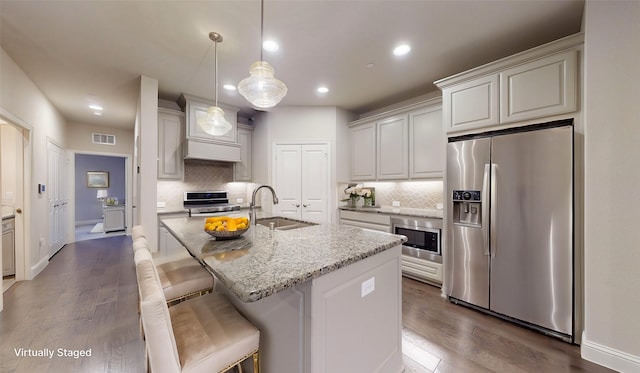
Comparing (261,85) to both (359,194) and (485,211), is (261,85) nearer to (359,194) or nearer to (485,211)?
(485,211)

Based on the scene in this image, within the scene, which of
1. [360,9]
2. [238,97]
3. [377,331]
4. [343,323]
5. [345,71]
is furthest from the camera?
[238,97]

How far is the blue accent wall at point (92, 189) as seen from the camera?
800 centimetres

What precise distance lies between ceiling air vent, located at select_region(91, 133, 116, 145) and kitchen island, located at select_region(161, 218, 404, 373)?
619 cm

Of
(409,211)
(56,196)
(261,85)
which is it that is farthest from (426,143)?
(56,196)

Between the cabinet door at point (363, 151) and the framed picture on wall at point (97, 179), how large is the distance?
915 cm

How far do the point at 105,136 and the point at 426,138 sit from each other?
24.1 ft

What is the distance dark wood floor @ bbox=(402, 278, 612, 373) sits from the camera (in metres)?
1.67

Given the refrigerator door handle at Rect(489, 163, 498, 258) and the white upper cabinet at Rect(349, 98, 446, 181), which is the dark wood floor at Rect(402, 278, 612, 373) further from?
the white upper cabinet at Rect(349, 98, 446, 181)

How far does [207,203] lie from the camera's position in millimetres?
4230

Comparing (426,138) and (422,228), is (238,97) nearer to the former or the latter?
(426,138)

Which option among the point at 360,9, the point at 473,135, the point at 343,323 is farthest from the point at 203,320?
the point at 473,135

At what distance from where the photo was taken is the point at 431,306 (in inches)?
98.3

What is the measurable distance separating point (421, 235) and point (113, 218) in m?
8.02

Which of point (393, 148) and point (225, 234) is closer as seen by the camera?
point (225, 234)
